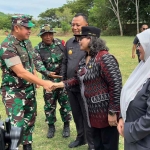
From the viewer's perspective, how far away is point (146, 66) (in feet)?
6.35

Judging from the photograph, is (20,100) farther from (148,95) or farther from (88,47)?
(148,95)

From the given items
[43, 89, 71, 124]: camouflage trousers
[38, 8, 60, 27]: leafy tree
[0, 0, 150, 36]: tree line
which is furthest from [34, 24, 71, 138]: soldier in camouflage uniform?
[38, 8, 60, 27]: leafy tree

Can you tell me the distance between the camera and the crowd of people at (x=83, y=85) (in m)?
1.99

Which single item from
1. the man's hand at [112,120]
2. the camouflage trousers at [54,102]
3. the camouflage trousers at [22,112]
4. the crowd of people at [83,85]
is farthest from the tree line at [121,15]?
the man's hand at [112,120]

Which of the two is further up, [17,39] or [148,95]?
[17,39]

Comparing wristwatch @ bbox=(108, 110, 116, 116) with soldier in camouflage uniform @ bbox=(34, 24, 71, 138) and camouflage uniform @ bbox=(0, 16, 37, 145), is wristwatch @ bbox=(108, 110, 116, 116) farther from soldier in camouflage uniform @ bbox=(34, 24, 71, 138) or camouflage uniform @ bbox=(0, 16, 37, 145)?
soldier in camouflage uniform @ bbox=(34, 24, 71, 138)

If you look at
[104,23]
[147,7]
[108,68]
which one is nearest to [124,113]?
[108,68]

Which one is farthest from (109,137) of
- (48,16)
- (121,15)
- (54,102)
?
(48,16)

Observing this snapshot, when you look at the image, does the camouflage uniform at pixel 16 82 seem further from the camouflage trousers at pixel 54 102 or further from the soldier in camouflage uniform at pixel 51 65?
the camouflage trousers at pixel 54 102

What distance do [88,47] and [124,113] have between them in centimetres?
98

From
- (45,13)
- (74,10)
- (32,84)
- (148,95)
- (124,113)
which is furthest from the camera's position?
(45,13)

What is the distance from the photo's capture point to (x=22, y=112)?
11.4 feet

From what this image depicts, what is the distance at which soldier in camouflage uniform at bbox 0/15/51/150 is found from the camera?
3.23 meters

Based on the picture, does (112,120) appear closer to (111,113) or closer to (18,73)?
(111,113)
